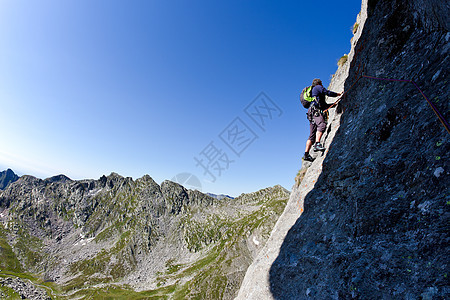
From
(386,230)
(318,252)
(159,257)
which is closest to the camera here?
(386,230)

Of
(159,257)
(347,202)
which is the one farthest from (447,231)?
(159,257)

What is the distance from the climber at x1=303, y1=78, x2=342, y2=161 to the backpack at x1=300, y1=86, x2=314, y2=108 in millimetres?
342

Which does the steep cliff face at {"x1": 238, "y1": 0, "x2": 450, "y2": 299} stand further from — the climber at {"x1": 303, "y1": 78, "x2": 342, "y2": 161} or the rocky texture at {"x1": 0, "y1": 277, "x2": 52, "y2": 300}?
the rocky texture at {"x1": 0, "y1": 277, "x2": 52, "y2": 300}

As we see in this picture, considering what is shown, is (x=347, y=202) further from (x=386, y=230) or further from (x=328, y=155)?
(x=328, y=155)

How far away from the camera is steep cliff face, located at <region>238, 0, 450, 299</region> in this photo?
18.0 feet

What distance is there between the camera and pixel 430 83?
21.9ft

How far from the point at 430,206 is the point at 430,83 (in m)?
4.41

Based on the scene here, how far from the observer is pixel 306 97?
45.1 feet

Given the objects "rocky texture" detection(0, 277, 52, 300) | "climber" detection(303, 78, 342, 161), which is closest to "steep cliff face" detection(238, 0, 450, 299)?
"climber" detection(303, 78, 342, 161)

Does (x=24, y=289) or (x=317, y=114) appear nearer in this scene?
(x=317, y=114)

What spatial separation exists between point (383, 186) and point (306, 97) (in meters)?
8.17

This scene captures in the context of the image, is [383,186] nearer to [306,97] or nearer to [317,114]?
[317,114]

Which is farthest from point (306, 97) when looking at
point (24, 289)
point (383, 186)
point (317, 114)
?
point (24, 289)

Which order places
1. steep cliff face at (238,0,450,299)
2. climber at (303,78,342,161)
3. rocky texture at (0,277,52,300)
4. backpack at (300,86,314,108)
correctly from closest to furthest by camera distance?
steep cliff face at (238,0,450,299), climber at (303,78,342,161), backpack at (300,86,314,108), rocky texture at (0,277,52,300)
